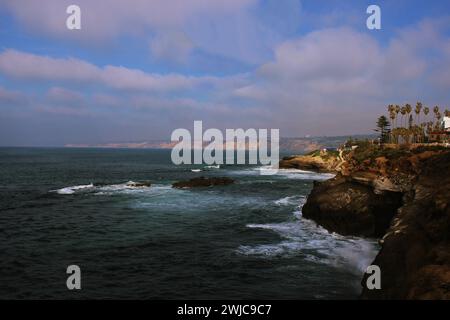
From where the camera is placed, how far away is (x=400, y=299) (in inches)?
602

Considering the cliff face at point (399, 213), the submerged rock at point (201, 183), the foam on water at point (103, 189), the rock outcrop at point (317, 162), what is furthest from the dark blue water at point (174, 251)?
the rock outcrop at point (317, 162)

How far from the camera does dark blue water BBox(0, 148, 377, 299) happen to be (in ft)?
72.2

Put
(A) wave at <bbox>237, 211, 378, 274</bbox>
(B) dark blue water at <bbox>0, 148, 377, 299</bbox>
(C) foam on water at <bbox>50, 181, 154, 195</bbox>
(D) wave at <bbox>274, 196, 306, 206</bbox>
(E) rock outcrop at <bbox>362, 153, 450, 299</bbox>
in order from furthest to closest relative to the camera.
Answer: (C) foam on water at <bbox>50, 181, 154, 195</bbox> → (D) wave at <bbox>274, 196, 306, 206</bbox> → (A) wave at <bbox>237, 211, 378, 274</bbox> → (B) dark blue water at <bbox>0, 148, 377, 299</bbox> → (E) rock outcrop at <bbox>362, 153, 450, 299</bbox>

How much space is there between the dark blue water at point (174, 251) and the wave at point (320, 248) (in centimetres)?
8

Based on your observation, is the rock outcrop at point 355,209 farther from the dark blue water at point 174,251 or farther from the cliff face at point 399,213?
the dark blue water at point 174,251

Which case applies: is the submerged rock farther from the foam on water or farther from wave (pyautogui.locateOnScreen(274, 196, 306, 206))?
wave (pyautogui.locateOnScreen(274, 196, 306, 206))

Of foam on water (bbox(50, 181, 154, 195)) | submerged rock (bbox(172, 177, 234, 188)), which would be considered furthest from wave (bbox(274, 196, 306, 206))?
foam on water (bbox(50, 181, 154, 195))

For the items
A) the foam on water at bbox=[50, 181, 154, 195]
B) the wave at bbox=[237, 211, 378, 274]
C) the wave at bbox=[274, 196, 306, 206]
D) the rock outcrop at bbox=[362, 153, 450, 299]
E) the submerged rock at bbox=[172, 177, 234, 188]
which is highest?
the rock outcrop at bbox=[362, 153, 450, 299]

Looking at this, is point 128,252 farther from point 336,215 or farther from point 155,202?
point 155,202

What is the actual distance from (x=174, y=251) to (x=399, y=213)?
1736cm

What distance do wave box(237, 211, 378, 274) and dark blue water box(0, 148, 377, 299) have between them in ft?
0.28

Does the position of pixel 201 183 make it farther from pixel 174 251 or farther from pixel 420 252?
pixel 420 252

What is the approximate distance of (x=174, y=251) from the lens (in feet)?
96.9

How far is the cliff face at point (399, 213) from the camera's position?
1588cm
